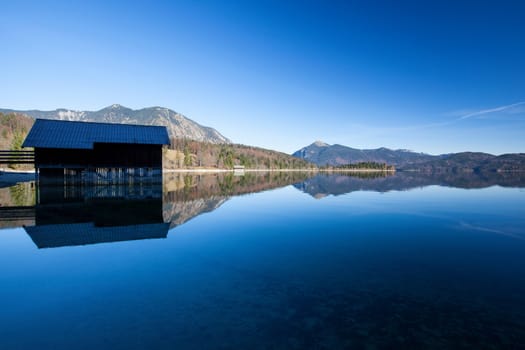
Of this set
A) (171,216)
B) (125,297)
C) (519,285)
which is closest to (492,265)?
(519,285)

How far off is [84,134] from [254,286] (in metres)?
45.7

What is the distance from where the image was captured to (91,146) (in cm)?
4091

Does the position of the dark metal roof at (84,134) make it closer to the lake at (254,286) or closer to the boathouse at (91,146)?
the boathouse at (91,146)

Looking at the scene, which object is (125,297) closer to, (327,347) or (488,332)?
(327,347)

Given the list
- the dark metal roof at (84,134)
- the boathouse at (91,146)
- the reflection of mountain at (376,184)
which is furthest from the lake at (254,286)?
the boathouse at (91,146)

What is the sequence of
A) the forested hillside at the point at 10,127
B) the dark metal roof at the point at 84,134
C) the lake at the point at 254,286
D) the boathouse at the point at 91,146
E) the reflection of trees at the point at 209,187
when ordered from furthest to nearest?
the forested hillside at the point at 10,127 < the boathouse at the point at 91,146 < the dark metal roof at the point at 84,134 < the reflection of trees at the point at 209,187 < the lake at the point at 254,286

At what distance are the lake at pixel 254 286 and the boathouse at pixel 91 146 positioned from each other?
28557 millimetres

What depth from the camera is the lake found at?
561cm

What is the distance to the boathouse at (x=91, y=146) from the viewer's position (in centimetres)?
4062

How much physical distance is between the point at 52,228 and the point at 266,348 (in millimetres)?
14541

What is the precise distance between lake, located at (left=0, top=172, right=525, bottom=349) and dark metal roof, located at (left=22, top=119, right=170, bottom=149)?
93.0 ft

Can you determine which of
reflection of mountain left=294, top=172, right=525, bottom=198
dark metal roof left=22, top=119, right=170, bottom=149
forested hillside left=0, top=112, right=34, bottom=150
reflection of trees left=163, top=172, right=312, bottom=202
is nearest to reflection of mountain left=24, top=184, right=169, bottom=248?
reflection of trees left=163, top=172, right=312, bottom=202

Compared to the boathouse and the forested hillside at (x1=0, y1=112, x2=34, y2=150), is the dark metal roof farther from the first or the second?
the forested hillside at (x1=0, y1=112, x2=34, y2=150)

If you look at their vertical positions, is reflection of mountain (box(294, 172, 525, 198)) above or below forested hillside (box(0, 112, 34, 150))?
below
